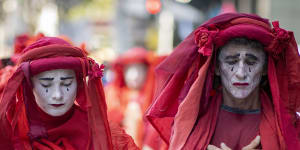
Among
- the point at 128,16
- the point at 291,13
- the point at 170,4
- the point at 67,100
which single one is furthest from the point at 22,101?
the point at 128,16

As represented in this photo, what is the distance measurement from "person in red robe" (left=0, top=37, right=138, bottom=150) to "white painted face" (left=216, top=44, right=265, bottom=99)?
3.10ft

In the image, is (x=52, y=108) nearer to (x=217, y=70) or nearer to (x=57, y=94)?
(x=57, y=94)

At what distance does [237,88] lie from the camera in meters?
3.90

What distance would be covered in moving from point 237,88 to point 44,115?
1.44 meters

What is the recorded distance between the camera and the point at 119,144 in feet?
13.4

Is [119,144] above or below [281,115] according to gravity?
below

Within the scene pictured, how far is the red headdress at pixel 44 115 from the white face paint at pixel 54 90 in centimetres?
6

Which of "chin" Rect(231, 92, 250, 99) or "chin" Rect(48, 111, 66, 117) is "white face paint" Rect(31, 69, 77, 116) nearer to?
"chin" Rect(48, 111, 66, 117)

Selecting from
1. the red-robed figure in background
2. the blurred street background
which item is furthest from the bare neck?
the blurred street background

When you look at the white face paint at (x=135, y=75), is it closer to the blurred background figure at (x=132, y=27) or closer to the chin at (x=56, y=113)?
the blurred background figure at (x=132, y=27)

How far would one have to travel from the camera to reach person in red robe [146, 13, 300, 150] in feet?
12.6

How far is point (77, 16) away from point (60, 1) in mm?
1469

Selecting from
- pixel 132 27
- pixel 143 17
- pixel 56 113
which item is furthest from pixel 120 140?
pixel 132 27

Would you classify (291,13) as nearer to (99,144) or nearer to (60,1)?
(99,144)
